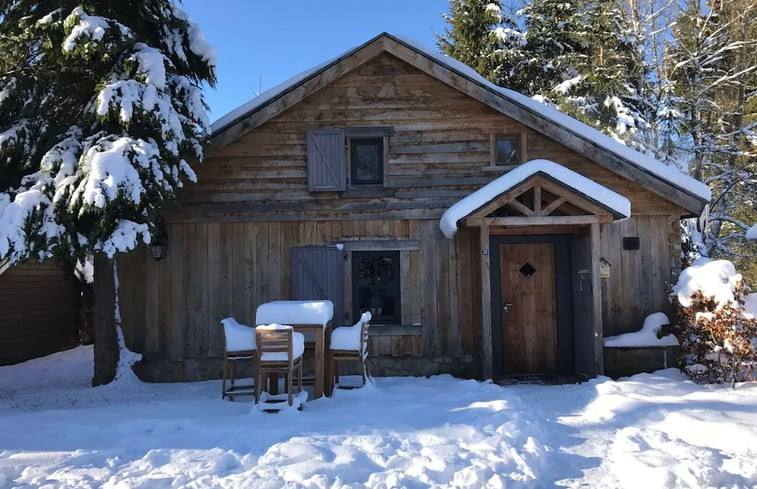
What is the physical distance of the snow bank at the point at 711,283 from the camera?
6934 mm

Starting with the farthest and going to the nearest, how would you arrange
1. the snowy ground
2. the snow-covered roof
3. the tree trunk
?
the tree trunk → the snow-covered roof → the snowy ground

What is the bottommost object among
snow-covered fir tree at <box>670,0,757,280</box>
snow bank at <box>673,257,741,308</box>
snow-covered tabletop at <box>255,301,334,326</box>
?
snow-covered tabletop at <box>255,301,334,326</box>

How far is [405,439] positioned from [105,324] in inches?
222

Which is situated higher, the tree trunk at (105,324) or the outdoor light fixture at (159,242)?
the outdoor light fixture at (159,242)

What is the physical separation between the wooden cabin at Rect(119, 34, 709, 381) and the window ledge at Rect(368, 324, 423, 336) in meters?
0.02

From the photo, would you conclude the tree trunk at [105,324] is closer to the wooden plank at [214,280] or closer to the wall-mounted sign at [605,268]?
the wooden plank at [214,280]

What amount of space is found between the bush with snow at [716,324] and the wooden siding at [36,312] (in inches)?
498

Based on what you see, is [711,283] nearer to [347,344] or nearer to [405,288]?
[405,288]

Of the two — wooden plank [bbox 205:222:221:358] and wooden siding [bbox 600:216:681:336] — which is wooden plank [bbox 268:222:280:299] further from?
wooden siding [bbox 600:216:681:336]

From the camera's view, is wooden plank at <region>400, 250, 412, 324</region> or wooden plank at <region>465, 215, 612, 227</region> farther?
wooden plank at <region>400, 250, 412, 324</region>

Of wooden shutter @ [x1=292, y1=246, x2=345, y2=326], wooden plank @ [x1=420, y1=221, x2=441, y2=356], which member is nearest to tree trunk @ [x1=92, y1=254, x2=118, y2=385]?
wooden shutter @ [x1=292, y1=246, x2=345, y2=326]

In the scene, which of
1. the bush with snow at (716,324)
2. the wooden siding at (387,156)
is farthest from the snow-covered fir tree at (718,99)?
the wooden siding at (387,156)

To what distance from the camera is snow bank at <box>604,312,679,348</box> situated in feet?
25.8

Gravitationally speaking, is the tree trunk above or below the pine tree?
below
